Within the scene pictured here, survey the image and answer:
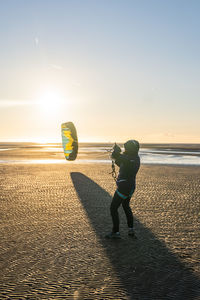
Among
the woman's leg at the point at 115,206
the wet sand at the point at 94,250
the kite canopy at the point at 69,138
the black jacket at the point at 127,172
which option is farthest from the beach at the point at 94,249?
the kite canopy at the point at 69,138

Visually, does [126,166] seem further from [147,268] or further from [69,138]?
[69,138]

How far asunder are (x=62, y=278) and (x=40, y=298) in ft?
2.13

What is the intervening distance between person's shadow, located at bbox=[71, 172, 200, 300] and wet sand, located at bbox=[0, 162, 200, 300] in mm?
14

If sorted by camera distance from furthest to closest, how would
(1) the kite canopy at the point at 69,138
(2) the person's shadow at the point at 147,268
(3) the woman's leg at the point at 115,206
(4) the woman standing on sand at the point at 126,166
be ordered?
(1) the kite canopy at the point at 69,138 → (3) the woman's leg at the point at 115,206 → (4) the woman standing on sand at the point at 126,166 → (2) the person's shadow at the point at 147,268

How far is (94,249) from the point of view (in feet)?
19.6

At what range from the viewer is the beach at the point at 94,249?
4352 mm

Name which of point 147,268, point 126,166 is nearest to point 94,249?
point 147,268

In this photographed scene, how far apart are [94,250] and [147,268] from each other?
1275mm

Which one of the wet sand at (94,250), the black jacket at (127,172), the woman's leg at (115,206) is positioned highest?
the black jacket at (127,172)

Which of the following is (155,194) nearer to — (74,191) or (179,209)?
(179,209)

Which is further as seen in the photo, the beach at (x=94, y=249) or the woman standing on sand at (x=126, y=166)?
the woman standing on sand at (x=126, y=166)

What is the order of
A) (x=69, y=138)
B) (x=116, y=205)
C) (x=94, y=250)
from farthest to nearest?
(x=69, y=138) → (x=116, y=205) → (x=94, y=250)

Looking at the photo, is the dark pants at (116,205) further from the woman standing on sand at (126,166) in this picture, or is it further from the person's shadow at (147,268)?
the person's shadow at (147,268)

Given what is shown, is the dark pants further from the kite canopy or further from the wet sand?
the kite canopy
